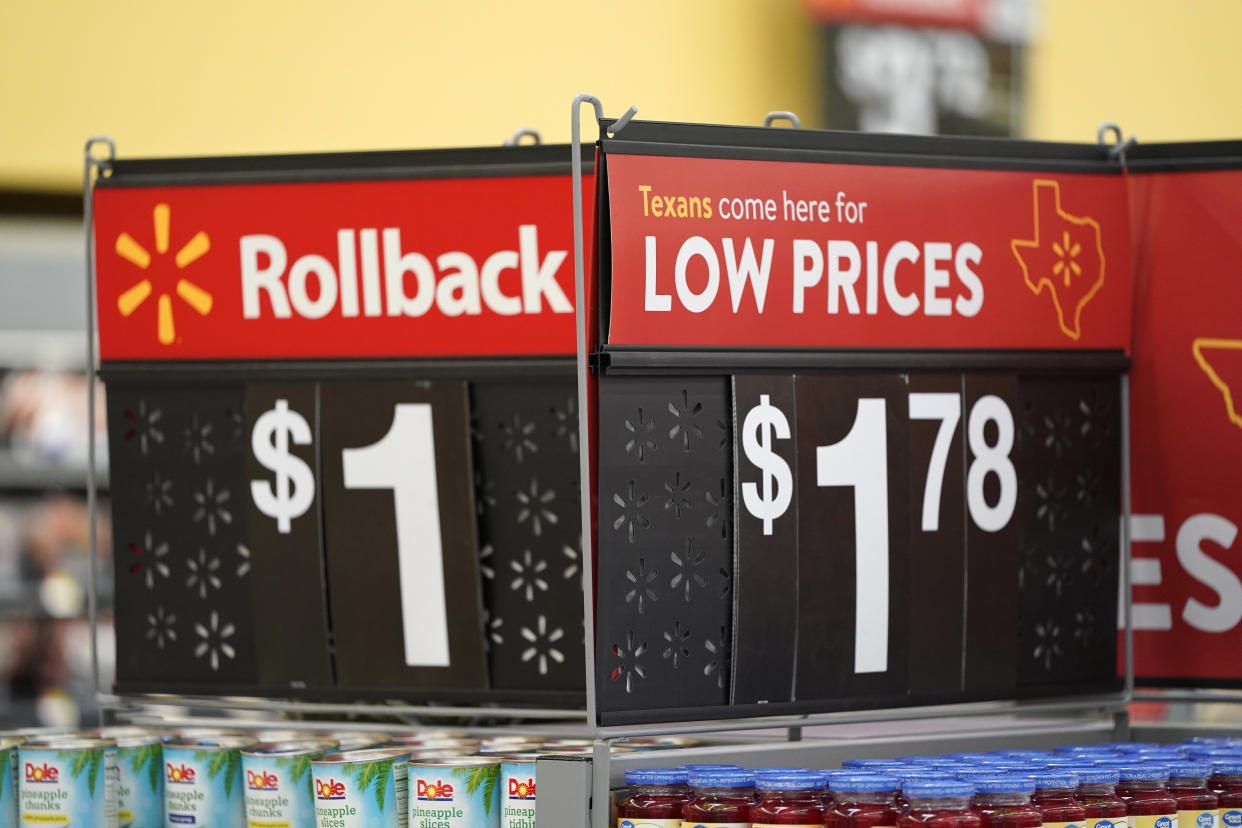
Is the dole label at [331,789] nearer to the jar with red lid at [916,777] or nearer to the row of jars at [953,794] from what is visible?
the row of jars at [953,794]

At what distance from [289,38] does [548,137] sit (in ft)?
3.80

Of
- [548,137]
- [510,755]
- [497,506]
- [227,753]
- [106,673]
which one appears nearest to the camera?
[510,755]

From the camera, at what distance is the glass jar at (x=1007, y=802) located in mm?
1581

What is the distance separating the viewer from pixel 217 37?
5820 millimetres

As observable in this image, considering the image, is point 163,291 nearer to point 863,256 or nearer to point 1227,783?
point 863,256

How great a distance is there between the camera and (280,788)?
75.3 inches

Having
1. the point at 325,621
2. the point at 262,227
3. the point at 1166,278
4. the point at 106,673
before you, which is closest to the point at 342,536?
the point at 325,621

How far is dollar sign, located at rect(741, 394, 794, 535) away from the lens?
1.84 m

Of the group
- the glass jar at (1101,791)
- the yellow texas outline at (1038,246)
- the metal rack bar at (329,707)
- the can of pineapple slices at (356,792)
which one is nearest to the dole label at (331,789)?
the can of pineapple slices at (356,792)

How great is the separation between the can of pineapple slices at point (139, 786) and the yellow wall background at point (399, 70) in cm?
399

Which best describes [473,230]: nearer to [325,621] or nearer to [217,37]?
[325,621]

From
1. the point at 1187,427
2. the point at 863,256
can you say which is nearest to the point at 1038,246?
the point at 863,256

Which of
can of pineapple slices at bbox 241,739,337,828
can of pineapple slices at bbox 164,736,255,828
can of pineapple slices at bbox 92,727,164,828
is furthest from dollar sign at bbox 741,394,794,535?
can of pineapple slices at bbox 92,727,164,828

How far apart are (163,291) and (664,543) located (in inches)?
40.1
